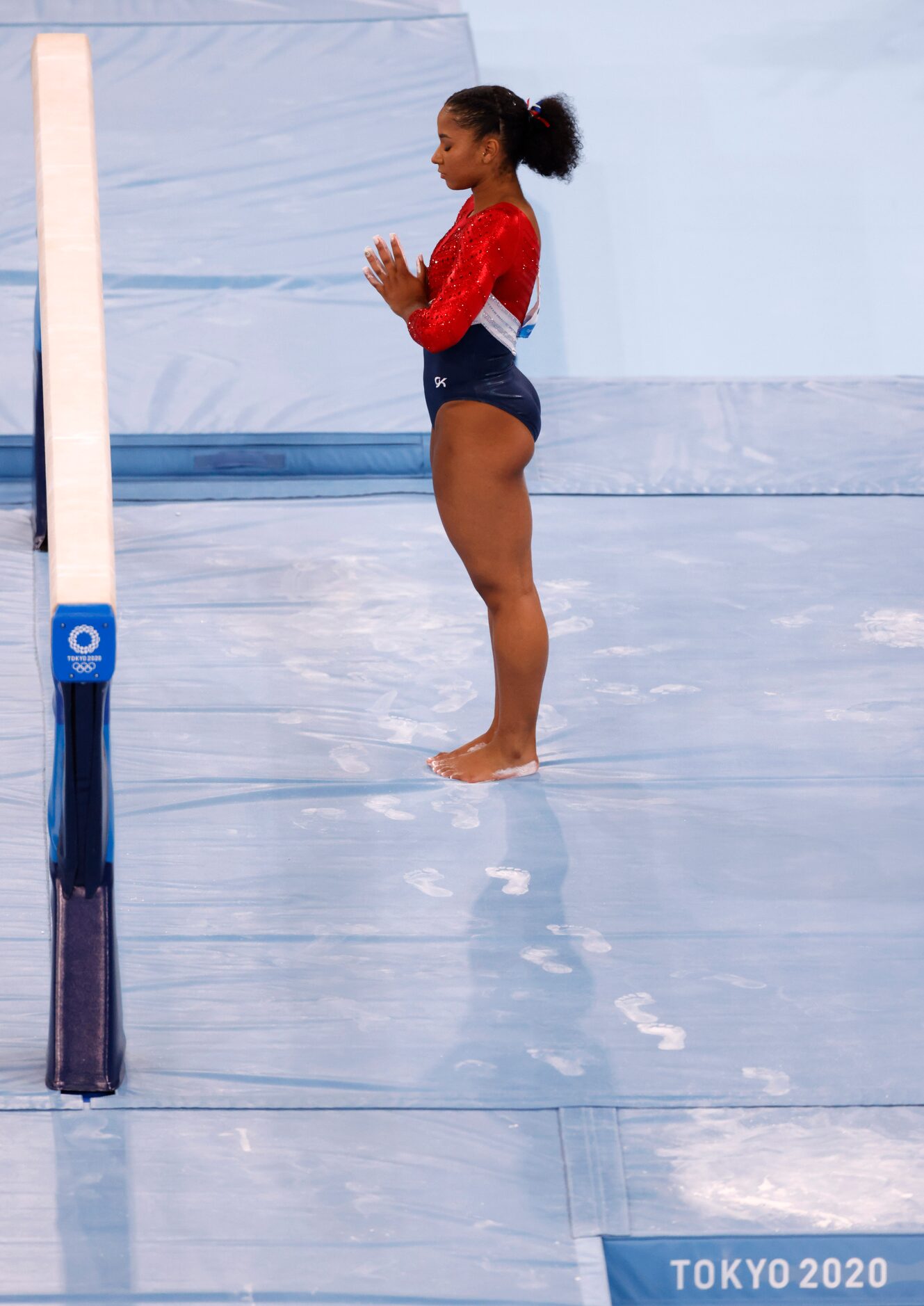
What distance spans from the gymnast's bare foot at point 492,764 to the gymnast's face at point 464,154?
0.99 m

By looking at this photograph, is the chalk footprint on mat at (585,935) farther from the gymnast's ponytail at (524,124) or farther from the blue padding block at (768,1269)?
the gymnast's ponytail at (524,124)

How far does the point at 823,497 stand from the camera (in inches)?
169

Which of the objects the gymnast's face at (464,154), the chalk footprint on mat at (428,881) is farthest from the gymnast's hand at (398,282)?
the chalk footprint on mat at (428,881)

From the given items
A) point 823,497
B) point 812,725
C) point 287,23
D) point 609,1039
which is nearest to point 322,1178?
point 609,1039

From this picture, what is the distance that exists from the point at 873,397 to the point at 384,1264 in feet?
11.1

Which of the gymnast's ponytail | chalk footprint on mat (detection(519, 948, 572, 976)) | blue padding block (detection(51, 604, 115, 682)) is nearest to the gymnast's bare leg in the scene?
the gymnast's ponytail

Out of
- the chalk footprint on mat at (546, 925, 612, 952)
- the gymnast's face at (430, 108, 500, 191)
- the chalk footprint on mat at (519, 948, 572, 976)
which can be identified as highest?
Answer: the gymnast's face at (430, 108, 500, 191)

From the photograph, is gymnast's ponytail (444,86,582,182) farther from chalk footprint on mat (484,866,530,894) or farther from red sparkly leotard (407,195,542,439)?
chalk footprint on mat (484,866,530,894)

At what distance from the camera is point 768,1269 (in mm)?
1915

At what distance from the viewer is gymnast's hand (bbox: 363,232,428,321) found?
9.09 feet

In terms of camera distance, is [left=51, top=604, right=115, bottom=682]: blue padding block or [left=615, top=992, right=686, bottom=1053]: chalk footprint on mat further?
[left=615, top=992, right=686, bottom=1053]: chalk footprint on mat

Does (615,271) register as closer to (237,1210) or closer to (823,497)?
(823,497)

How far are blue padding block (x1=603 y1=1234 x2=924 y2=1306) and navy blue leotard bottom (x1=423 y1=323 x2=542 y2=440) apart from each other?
1.42 m

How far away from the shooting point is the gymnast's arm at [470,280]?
2660 mm
